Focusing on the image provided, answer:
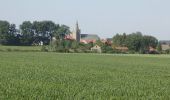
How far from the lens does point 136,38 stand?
192250 mm

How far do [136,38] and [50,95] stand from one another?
177928 millimetres

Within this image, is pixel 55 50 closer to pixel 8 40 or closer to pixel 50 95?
pixel 8 40

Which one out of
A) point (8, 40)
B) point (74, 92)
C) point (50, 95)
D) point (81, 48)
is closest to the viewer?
point (50, 95)

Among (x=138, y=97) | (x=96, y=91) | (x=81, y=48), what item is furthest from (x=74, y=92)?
(x=81, y=48)

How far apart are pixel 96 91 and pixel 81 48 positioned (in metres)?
150

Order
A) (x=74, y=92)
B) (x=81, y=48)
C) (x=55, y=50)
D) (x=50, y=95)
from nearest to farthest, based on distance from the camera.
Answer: (x=50, y=95), (x=74, y=92), (x=55, y=50), (x=81, y=48)

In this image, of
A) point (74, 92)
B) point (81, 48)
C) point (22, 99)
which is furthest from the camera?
point (81, 48)

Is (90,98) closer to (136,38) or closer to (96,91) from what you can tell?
(96,91)

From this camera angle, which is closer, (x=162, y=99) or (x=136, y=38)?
(x=162, y=99)

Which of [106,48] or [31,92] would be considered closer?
[31,92]

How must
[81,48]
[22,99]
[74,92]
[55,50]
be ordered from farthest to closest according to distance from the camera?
[81,48] < [55,50] < [74,92] < [22,99]

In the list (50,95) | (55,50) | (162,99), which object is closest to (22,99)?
(50,95)

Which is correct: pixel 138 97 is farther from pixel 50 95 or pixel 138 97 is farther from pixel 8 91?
pixel 8 91

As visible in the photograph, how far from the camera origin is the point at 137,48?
19288cm
